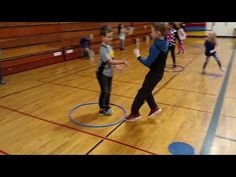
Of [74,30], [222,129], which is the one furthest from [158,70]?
[74,30]

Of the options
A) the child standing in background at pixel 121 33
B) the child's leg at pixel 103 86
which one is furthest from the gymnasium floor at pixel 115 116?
the child standing in background at pixel 121 33

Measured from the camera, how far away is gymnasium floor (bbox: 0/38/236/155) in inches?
→ 129

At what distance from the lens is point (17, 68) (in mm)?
7363

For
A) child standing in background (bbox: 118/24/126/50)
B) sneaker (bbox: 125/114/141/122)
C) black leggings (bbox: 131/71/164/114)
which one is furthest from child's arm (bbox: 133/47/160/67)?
child standing in background (bbox: 118/24/126/50)

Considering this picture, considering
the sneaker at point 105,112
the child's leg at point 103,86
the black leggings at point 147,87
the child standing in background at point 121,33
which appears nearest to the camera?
the black leggings at point 147,87

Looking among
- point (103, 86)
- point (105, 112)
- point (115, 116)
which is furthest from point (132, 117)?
point (103, 86)

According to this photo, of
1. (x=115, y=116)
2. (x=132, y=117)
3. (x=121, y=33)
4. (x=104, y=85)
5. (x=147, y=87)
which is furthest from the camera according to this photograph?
(x=121, y=33)

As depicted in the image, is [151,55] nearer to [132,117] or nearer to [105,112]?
[132,117]

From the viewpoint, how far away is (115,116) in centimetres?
427

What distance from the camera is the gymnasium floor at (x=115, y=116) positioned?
10.7 ft

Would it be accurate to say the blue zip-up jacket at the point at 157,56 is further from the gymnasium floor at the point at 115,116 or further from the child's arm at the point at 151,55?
the gymnasium floor at the point at 115,116

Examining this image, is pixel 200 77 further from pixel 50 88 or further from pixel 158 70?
pixel 50 88

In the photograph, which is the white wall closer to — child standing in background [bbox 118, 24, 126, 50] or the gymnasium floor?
child standing in background [bbox 118, 24, 126, 50]

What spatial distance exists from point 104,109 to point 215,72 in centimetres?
475
